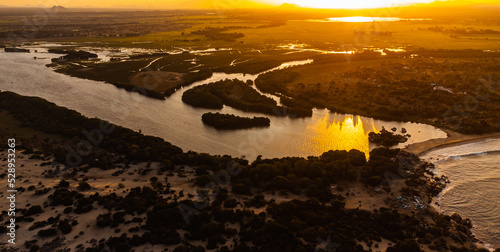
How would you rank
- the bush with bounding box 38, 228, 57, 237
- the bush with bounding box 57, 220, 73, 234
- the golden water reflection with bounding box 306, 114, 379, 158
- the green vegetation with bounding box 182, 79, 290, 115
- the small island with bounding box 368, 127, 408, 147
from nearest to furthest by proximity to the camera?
the bush with bounding box 38, 228, 57, 237, the bush with bounding box 57, 220, 73, 234, the golden water reflection with bounding box 306, 114, 379, 158, the small island with bounding box 368, 127, 408, 147, the green vegetation with bounding box 182, 79, 290, 115

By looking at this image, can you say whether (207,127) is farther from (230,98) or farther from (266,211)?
(266,211)

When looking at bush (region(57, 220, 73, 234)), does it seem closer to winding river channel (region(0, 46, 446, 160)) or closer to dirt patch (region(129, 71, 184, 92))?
winding river channel (region(0, 46, 446, 160))

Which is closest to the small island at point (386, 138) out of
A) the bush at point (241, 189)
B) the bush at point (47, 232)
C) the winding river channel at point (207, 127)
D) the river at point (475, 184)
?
the winding river channel at point (207, 127)

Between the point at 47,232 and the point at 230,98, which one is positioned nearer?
the point at 47,232

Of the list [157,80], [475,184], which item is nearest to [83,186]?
[157,80]

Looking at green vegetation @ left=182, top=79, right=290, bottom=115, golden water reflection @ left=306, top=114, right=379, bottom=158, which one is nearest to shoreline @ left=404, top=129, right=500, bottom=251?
golden water reflection @ left=306, top=114, right=379, bottom=158

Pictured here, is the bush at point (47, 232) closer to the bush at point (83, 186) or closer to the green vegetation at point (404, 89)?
the bush at point (83, 186)
